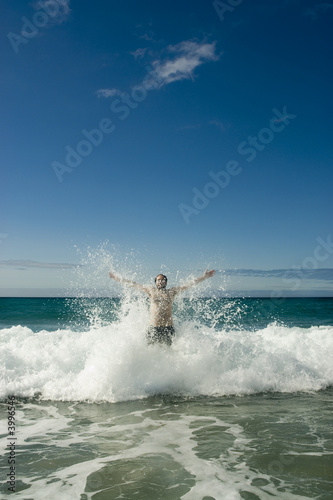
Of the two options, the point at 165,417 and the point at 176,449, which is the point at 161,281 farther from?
the point at 176,449

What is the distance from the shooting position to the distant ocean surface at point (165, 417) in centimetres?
393

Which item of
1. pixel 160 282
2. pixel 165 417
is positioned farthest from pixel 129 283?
pixel 165 417

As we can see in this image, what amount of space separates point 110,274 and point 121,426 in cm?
366

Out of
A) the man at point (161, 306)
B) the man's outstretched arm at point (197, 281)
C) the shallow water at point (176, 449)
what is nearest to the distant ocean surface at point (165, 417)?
the shallow water at point (176, 449)

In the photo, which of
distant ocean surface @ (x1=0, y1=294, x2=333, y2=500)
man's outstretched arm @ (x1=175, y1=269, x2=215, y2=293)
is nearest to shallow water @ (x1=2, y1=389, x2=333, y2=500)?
distant ocean surface @ (x1=0, y1=294, x2=333, y2=500)

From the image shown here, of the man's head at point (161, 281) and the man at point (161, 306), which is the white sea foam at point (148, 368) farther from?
the man's head at point (161, 281)

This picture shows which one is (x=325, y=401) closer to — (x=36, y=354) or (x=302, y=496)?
(x=302, y=496)

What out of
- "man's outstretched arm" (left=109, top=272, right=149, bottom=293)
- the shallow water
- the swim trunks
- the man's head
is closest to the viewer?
the shallow water

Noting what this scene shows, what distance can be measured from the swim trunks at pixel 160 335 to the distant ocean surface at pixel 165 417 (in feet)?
0.60

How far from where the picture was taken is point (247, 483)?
3.89 meters

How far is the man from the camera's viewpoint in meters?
8.10

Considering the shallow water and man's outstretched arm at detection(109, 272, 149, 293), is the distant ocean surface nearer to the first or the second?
the shallow water

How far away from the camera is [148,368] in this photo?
784 centimetres

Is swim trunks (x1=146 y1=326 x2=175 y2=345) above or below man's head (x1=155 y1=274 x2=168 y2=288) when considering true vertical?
below
